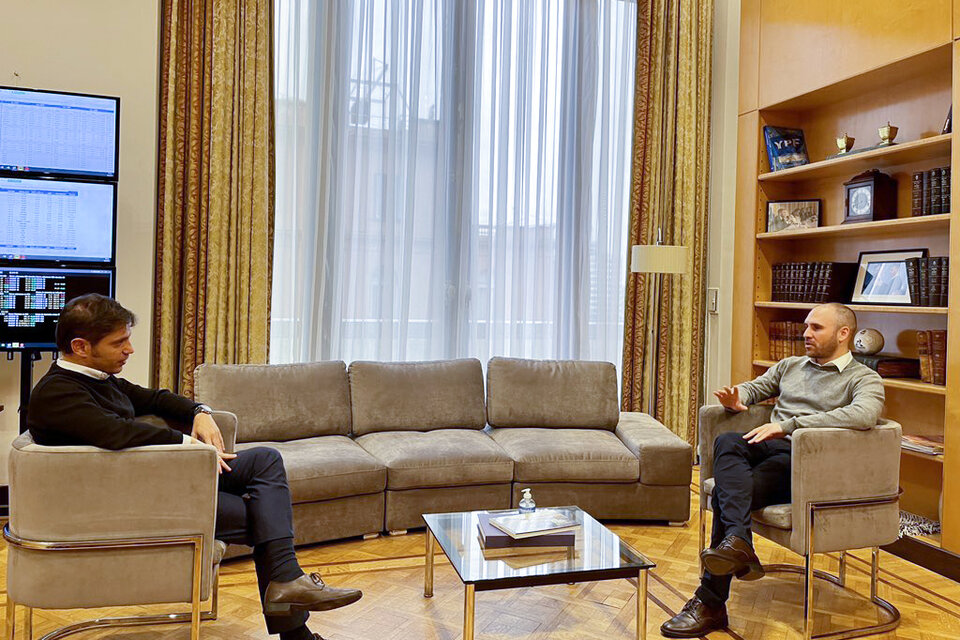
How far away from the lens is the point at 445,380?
4.40 metres

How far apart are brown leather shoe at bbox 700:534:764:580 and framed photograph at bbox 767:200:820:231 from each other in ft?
8.68

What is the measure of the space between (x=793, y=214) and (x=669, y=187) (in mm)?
921

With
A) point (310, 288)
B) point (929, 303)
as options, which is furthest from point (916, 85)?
point (310, 288)

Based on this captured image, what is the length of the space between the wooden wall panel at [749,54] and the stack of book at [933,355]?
1.92m

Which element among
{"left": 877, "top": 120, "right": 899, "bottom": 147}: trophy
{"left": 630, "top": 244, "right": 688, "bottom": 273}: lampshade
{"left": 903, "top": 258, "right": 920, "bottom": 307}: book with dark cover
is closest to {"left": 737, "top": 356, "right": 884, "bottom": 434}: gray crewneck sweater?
{"left": 903, "top": 258, "right": 920, "bottom": 307}: book with dark cover

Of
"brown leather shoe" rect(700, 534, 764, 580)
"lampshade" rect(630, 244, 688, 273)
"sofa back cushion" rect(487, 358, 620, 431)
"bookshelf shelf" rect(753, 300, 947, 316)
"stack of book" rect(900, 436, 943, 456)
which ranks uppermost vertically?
"lampshade" rect(630, 244, 688, 273)

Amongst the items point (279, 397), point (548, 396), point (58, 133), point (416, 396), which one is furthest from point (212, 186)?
point (548, 396)

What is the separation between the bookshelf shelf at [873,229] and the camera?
3.78m

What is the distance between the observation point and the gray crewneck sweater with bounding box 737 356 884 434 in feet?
9.55

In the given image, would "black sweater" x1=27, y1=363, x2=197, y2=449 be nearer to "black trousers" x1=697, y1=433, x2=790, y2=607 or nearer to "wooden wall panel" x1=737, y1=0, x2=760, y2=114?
"black trousers" x1=697, y1=433, x2=790, y2=607

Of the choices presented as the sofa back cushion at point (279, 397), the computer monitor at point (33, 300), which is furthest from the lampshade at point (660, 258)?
the computer monitor at point (33, 300)

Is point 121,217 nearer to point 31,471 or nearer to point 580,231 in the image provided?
point 31,471

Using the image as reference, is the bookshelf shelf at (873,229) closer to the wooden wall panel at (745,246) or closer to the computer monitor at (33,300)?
the wooden wall panel at (745,246)

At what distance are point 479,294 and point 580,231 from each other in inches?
33.4
